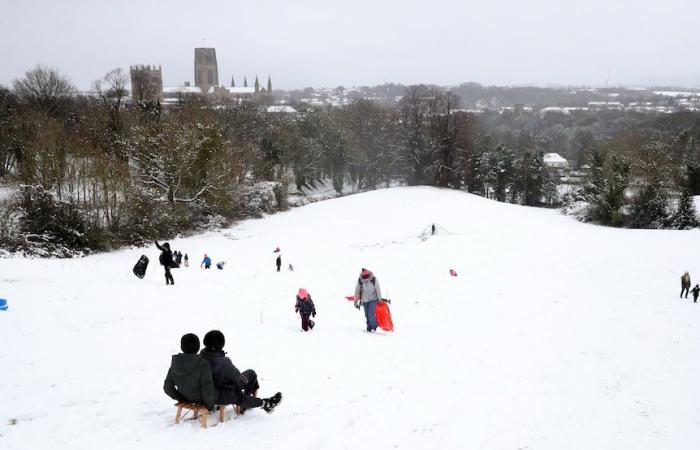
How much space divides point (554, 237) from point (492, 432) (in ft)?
92.1

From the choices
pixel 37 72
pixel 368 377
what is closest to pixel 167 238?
pixel 368 377

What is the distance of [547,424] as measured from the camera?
786cm

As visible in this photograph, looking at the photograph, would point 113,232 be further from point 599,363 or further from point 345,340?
point 599,363

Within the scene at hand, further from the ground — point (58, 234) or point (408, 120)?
point (408, 120)

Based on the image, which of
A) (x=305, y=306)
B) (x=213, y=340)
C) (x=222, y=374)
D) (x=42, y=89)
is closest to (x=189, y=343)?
(x=213, y=340)

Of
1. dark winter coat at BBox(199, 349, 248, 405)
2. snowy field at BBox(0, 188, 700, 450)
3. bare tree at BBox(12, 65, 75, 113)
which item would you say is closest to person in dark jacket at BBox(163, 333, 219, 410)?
dark winter coat at BBox(199, 349, 248, 405)

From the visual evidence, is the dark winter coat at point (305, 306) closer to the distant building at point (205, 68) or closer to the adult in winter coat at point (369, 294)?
the adult in winter coat at point (369, 294)

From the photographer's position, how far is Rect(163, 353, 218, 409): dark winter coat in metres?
6.50

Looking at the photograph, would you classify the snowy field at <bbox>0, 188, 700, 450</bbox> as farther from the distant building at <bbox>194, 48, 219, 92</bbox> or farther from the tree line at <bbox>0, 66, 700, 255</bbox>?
the distant building at <bbox>194, 48, 219, 92</bbox>

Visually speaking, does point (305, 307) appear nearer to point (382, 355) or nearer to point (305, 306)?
point (305, 306)

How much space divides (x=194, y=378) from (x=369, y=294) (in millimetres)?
6452

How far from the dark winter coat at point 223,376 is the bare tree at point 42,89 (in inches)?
2335

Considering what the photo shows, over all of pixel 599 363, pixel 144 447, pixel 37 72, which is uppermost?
pixel 37 72

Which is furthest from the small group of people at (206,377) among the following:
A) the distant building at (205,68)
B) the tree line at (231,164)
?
the distant building at (205,68)
